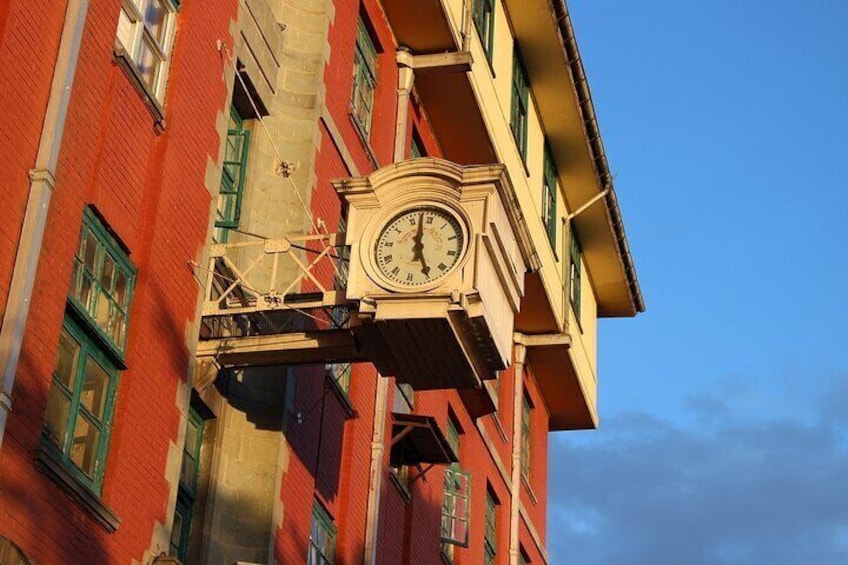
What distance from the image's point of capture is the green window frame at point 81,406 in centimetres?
1575

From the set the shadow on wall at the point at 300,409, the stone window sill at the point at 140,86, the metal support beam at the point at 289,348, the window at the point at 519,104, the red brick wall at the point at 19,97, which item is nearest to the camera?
the red brick wall at the point at 19,97

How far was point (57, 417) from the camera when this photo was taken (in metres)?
15.8

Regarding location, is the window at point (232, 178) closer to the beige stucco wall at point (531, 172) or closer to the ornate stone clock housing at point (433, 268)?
the ornate stone clock housing at point (433, 268)

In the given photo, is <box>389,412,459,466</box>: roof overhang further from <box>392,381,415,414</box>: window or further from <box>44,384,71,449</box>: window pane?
<box>44,384,71,449</box>: window pane

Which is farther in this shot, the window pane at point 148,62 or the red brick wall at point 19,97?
the window pane at point 148,62

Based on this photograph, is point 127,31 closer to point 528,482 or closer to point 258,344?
point 258,344

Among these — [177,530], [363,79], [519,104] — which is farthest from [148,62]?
[519,104]

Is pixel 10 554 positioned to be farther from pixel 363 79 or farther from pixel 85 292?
pixel 363 79

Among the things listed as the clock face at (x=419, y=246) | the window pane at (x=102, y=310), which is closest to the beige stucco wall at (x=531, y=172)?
the clock face at (x=419, y=246)

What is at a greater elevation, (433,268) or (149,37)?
(149,37)

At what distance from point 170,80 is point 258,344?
10.6ft

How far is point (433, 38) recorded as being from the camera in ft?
97.2

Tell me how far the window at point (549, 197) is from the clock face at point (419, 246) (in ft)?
61.9

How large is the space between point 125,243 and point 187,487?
12.7 ft
